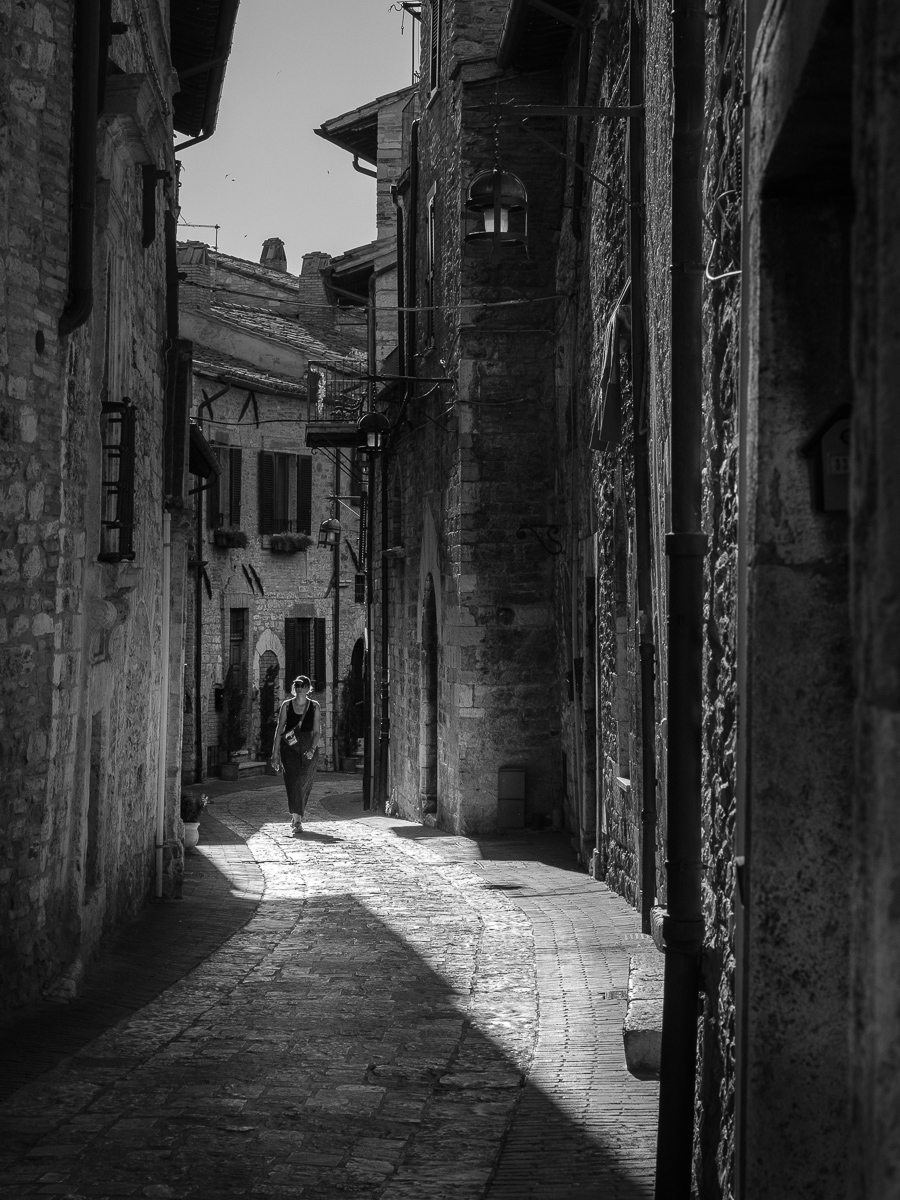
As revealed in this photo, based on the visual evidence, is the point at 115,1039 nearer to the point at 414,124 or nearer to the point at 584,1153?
the point at 584,1153

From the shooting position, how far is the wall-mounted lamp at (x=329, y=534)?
27.6m

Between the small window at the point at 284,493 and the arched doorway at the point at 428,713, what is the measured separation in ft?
41.1

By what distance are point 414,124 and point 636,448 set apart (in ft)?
34.8

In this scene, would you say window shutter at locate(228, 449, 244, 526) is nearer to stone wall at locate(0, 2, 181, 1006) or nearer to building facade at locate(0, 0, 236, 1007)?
building facade at locate(0, 0, 236, 1007)

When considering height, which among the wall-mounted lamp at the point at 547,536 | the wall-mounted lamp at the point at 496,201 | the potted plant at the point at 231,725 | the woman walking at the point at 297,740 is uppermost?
the wall-mounted lamp at the point at 496,201

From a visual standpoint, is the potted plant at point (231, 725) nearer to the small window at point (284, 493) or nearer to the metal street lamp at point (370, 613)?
the small window at point (284, 493)

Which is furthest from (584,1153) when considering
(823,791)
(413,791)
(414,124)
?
(414,124)

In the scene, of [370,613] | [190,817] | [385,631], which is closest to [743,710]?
[190,817]

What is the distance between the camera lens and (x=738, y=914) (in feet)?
10.9

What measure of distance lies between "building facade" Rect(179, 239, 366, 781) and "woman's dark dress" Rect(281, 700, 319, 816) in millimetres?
10445

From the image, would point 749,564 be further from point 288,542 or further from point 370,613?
point 288,542

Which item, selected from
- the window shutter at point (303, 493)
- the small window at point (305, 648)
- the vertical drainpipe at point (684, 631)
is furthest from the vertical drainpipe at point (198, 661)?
the vertical drainpipe at point (684, 631)

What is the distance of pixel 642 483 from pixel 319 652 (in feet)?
69.2

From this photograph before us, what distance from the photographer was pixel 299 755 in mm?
14203
